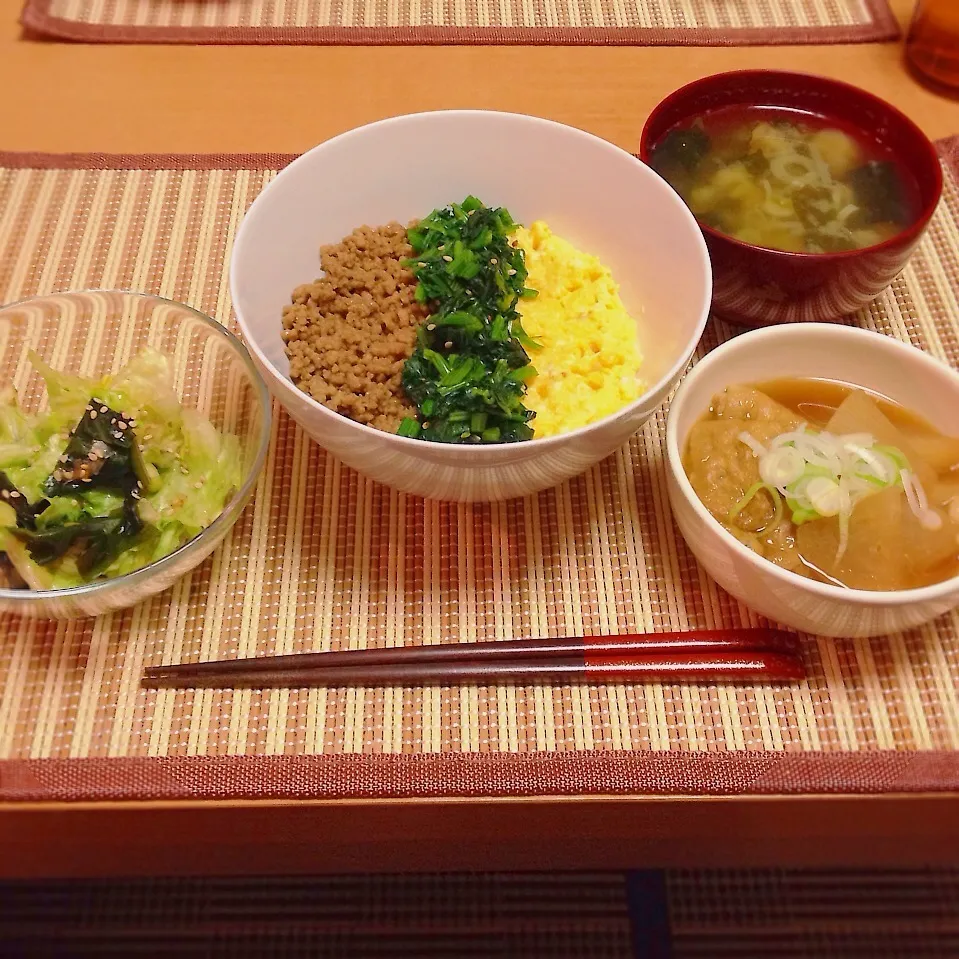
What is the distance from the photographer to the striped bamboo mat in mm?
1694

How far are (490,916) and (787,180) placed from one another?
5.07ft

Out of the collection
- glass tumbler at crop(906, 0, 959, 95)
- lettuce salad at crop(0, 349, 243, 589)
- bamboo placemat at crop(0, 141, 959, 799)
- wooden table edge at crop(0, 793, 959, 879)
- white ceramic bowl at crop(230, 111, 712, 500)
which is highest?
glass tumbler at crop(906, 0, 959, 95)

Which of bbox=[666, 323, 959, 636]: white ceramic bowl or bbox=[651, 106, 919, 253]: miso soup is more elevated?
bbox=[651, 106, 919, 253]: miso soup

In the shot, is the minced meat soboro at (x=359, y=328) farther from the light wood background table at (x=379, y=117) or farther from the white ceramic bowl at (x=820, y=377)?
the light wood background table at (x=379, y=117)

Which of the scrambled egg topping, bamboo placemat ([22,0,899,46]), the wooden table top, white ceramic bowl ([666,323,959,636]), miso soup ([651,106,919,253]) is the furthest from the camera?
bamboo placemat ([22,0,899,46])

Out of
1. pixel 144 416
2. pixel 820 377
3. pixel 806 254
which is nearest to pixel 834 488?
pixel 820 377

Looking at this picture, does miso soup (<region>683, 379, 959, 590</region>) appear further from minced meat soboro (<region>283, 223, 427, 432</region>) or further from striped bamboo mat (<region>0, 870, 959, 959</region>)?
striped bamboo mat (<region>0, 870, 959, 959</region>)

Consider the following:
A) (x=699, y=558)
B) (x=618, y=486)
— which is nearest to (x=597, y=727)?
(x=699, y=558)

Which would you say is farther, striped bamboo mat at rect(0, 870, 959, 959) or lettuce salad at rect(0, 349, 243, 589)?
striped bamboo mat at rect(0, 870, 959, 959)

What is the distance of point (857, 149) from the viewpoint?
144 centimetres

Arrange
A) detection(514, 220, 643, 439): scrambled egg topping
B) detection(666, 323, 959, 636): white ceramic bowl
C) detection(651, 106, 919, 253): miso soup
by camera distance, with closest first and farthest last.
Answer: detection(666, 323, 959, 636): white ceramic bowl → detection(514, 220, 643, 439): scrambled egg topping → detection(651, 106, 919, 253): miso soup

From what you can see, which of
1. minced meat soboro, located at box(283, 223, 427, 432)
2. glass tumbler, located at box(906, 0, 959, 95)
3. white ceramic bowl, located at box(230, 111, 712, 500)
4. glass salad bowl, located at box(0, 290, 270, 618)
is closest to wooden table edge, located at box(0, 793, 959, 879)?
glass salad bowl, located at box(0, 290, 270, 618)

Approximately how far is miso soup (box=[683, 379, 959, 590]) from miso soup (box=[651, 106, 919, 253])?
35 cm

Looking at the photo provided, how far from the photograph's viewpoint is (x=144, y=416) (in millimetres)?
1148
